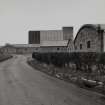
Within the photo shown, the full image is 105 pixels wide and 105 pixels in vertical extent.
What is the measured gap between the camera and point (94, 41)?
60.4ft

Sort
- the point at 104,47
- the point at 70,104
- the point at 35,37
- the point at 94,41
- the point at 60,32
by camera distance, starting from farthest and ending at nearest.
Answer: the point at 35,37, the point at 60,32, the point at 94,41, the point at 104,47, the point at 70,104

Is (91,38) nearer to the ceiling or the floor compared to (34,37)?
nearer to the floor

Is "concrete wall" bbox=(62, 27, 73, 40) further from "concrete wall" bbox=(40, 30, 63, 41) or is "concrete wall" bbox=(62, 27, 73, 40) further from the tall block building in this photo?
the tall block building

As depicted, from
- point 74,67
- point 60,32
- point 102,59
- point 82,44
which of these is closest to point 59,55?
point 82,44

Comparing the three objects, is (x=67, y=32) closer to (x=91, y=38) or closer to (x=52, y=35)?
(x=52, y=35)

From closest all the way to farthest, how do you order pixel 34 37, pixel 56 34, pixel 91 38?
pixel 91 38
pixel 56 34
pixel 34 37

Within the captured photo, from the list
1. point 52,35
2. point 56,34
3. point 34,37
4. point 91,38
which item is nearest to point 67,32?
point 56,34

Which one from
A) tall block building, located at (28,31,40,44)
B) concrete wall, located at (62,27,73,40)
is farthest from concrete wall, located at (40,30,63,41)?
tall block building, located at (28,31,40,44)

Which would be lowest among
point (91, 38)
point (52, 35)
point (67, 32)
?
point (91, 38)

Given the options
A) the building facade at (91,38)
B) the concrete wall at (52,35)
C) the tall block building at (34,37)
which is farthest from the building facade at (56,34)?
the building facade at (91,38)

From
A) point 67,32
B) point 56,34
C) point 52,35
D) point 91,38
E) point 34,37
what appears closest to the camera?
point 91,38

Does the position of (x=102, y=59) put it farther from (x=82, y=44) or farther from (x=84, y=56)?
(x=82, y=44)

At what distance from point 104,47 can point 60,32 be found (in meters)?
78.3

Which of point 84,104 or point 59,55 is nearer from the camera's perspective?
point 84,104
